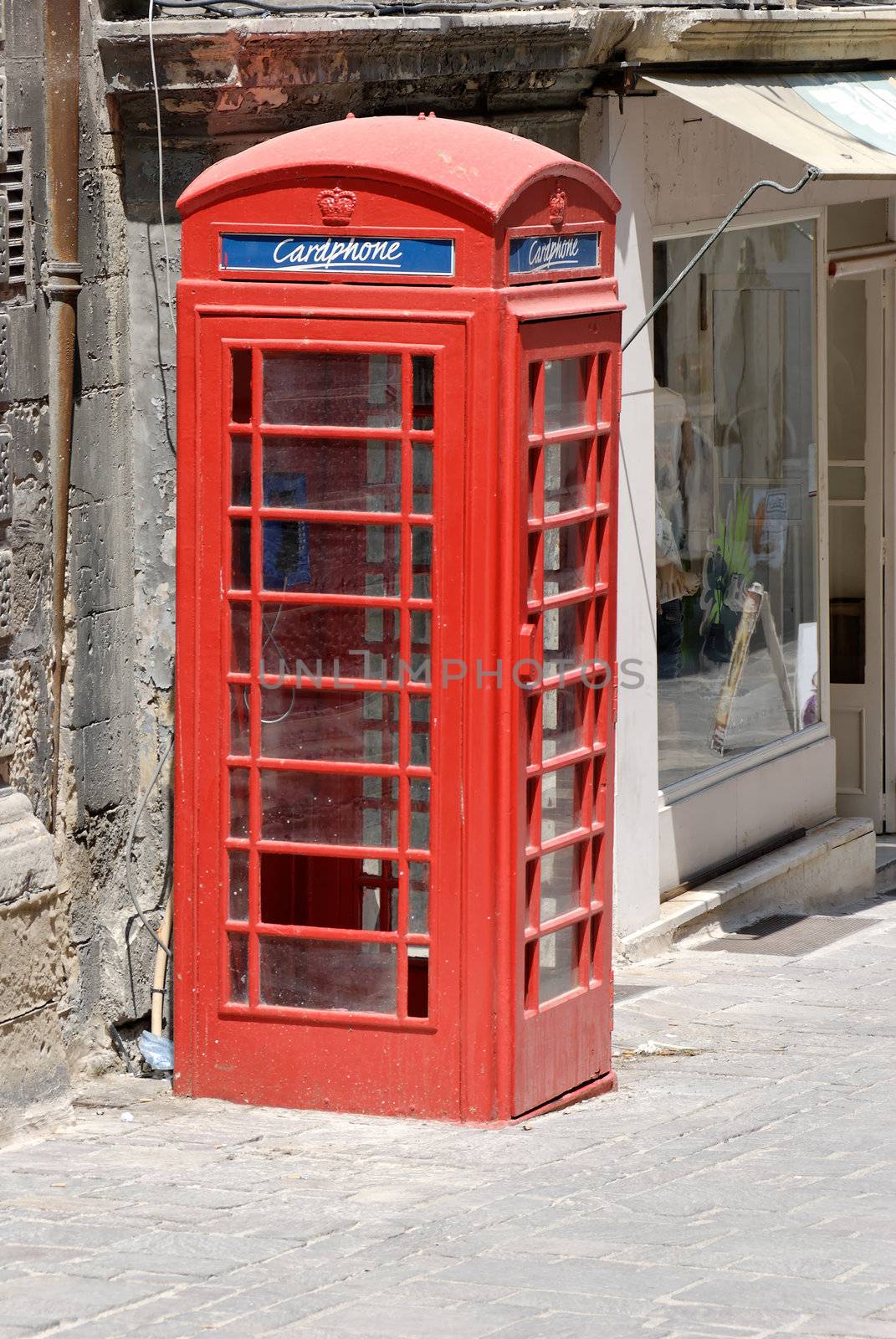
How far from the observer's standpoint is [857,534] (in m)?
12.3

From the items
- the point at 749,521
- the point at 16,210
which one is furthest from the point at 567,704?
the point at 749,521

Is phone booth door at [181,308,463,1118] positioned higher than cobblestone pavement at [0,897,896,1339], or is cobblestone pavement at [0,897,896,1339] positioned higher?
phone booth door at [181,308,463,1118]

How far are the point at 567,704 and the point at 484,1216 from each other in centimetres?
171

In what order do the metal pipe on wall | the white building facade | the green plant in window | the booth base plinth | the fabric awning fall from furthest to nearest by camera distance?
1. the green plant in window
2. the white building facade
3. the fabric awning
4. the metal pipe on wall
5. the booth base plinth

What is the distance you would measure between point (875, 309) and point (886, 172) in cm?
361

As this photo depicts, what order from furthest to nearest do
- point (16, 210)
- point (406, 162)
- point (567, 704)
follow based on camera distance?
point (567, 704) → point (16, 210) → point (406, 162)

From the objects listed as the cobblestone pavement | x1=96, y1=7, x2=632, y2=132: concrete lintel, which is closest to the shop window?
x1=96, y1=7, x2=632, y2=132: concrete lintel

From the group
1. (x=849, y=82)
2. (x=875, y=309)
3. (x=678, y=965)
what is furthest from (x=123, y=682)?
(x=875, y=309)

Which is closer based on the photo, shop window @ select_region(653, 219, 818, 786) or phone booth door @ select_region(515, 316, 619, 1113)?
phone booth door @ select_region(515, 316, 619, 1113)

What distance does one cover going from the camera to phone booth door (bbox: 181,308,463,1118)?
20.8 ft

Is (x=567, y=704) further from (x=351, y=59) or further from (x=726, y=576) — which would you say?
(x=726, y=576)

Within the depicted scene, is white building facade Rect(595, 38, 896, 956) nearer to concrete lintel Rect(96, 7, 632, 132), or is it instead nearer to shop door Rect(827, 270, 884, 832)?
shop door Rect(827, 270, 884, 832)

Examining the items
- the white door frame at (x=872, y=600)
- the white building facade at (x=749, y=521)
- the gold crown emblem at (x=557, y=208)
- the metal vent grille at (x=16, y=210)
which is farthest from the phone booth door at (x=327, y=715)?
the white door frame at (x=872, y=600)

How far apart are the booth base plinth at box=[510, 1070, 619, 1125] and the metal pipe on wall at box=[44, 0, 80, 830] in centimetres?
172
